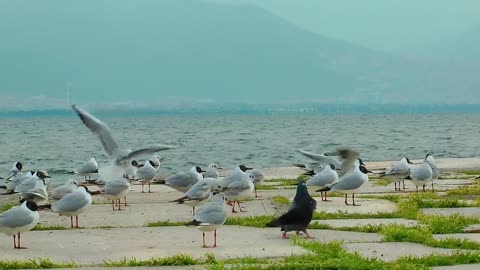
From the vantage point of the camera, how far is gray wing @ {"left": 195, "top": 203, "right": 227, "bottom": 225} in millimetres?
10609

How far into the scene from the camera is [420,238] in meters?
10.1

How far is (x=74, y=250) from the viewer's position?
10164 millimetres

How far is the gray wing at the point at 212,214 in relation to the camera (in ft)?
34.8

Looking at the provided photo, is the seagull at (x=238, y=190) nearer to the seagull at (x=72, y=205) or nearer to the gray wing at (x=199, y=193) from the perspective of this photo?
the gray wing at (x=199, y=193)

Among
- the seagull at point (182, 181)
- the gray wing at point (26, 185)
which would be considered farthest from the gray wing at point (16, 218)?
the seagull at point (182, 181)

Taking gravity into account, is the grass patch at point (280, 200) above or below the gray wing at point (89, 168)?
above

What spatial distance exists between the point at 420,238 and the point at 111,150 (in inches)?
358

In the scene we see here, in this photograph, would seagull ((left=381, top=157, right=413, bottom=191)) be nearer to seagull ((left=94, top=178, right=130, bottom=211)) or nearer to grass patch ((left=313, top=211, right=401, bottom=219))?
grass patch ((left=313, top=211, right=401, bottom=219))

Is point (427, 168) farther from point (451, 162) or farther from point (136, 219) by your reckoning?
point (451, 162)

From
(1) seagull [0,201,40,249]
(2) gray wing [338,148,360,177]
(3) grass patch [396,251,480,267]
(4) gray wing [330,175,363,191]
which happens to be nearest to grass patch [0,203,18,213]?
(1) seagull [0,201,40,249]

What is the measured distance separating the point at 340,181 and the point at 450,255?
6158 mm

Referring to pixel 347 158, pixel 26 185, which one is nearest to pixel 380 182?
pixel 347 158

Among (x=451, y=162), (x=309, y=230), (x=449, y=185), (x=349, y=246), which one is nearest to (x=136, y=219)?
(x=309, y=230)

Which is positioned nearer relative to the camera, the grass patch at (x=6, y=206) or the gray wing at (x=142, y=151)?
the grass patch at (x=6, y=206)
